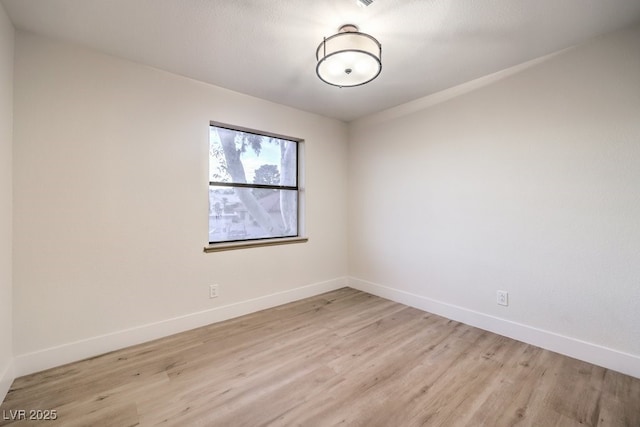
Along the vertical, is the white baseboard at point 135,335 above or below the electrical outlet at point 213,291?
below

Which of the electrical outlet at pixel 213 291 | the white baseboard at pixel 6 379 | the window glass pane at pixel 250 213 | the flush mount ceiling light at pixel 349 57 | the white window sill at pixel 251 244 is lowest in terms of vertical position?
the white baseboard at pixel 6 379

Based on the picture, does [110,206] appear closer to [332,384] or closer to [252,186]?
[252,186]

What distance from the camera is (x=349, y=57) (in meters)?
1.85

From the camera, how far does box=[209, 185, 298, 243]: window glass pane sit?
9.63 ft

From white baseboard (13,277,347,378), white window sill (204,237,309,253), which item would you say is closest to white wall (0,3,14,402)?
white baseboard (13,277,347,378)

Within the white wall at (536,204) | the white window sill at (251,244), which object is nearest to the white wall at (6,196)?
the white window sill at (251,244)

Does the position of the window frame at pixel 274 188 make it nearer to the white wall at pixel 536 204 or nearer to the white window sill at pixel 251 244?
the white window sill at pixel 251 244

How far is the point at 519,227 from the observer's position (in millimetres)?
2434

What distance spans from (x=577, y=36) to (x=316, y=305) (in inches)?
130

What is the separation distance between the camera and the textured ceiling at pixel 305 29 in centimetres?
173

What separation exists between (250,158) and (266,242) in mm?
989

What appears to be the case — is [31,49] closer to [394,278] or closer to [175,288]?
[175,288]

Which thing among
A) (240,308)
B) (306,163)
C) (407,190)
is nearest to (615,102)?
(407,190)

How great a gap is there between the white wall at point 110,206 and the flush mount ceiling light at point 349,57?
1.37 metres
